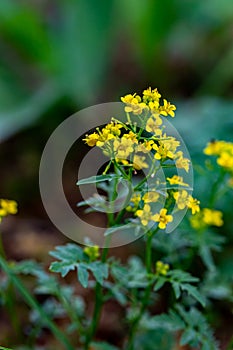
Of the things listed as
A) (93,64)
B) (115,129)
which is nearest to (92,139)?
(115,129)

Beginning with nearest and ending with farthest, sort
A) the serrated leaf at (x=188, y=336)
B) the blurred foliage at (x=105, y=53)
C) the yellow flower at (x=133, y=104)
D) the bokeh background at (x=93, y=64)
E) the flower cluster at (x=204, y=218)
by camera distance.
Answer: the yellow flower at (x=133, y=104) < the serrated leaf at (x=188, y=336) < the flower cluster at (x=204, y=218) < the bokeh background at (x=93, y=64) < the blurred foliage at (x=105, y=53)

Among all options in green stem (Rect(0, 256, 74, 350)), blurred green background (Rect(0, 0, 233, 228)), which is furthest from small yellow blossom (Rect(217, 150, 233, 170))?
blurred green background (Rect(0, 0, 233, 228))

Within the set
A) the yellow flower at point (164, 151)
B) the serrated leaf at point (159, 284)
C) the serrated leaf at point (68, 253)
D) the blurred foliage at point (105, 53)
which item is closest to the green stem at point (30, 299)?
the serrated leaf at point (68, 253)

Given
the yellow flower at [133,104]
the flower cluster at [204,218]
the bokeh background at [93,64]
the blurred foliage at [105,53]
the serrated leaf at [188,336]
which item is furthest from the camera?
the blurred foliage at [105,53]

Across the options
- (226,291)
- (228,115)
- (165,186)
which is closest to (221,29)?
(228,115)

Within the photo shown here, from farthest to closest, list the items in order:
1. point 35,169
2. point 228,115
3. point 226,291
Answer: point 35,169 → point 228,115 → point 226,291

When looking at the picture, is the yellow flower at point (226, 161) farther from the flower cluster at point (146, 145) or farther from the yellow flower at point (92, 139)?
the yellow flower at point (92, 139)

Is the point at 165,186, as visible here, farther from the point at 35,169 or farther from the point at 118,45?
the point at 118,45
